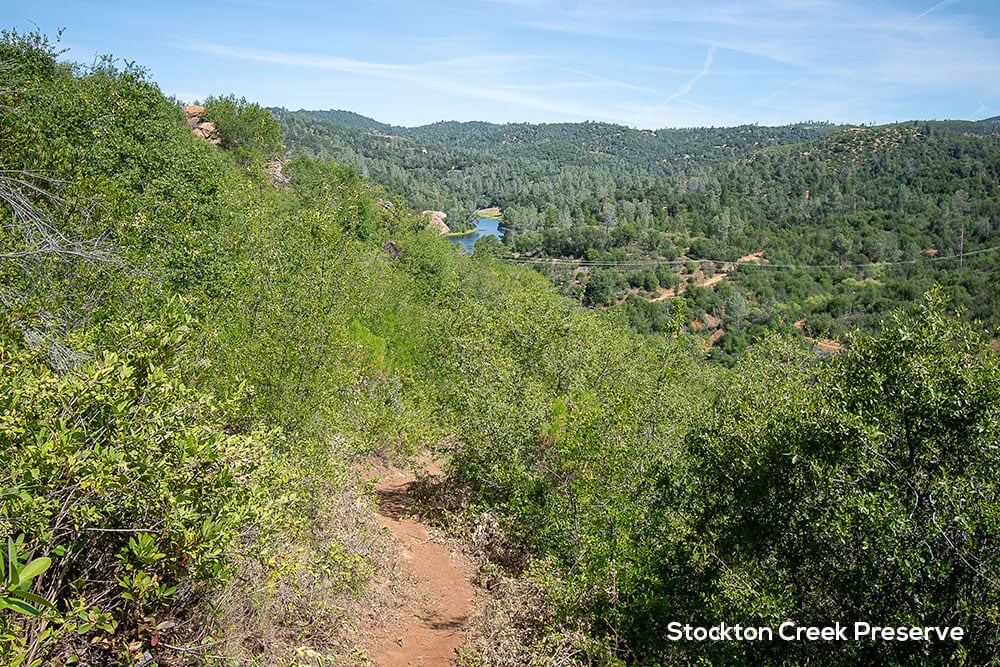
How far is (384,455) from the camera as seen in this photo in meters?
21.1

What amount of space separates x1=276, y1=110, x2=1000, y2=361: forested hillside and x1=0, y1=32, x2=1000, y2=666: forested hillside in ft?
145

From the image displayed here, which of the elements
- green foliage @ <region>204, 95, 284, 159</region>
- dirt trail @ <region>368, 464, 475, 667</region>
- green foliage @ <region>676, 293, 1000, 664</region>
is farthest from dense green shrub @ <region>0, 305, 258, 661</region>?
green foliage @ <region>204, 95, 284, 159</region>

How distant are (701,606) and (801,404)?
3054 mm

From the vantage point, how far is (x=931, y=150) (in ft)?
489

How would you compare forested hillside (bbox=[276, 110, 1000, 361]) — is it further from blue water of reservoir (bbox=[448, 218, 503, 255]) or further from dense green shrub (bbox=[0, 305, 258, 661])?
dense green shrub (bbox=[0, 305, 258, 661])

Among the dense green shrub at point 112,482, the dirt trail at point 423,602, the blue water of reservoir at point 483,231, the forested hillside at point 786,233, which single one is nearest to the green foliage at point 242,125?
the forested hillside at point 786,233

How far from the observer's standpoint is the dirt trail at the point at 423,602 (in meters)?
11.6

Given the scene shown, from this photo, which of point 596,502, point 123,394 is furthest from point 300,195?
point 123,394

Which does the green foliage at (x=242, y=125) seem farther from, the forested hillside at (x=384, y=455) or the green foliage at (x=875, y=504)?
the green foliage at (x=875, y=504)

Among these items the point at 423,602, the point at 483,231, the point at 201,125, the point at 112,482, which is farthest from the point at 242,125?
the point at 483,231

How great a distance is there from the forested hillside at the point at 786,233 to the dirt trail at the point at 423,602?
1816 inches

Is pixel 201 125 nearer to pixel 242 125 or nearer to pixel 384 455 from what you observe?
pixel 242 125

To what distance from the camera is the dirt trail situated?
1155 cm

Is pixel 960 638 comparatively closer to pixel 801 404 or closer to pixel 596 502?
pixel 801 404
